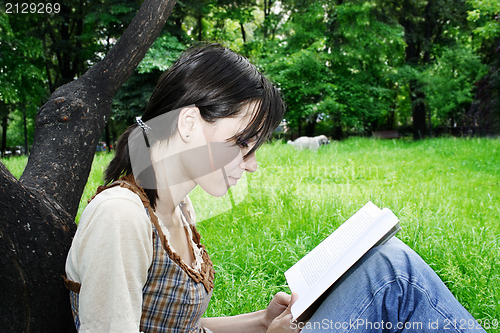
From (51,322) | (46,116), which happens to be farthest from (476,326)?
(46,116)

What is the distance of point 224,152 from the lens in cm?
117

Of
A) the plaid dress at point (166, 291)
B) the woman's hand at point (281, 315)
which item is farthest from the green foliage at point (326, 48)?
the plaid dress at point (166, 291)

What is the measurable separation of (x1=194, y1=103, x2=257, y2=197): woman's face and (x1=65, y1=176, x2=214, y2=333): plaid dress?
234mm

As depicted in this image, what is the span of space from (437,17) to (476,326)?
16099 mm

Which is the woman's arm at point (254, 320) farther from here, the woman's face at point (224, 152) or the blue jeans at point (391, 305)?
the woman's face at point (224, 152)

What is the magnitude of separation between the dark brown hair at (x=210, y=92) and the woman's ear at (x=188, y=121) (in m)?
0.02

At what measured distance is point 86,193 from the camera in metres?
3.94

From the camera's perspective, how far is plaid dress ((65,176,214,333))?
3.27 feet

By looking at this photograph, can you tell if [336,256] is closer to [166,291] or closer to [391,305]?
[391,305]

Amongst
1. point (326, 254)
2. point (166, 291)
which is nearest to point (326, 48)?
point (326, 254)

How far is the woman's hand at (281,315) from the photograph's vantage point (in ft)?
3.83

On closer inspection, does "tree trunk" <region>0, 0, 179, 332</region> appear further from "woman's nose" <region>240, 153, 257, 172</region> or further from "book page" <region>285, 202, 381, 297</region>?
"book page" <region>285, 202, 381, 297</region>

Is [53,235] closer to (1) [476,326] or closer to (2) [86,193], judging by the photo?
(1) [476,326]

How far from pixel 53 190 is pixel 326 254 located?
970 mm
